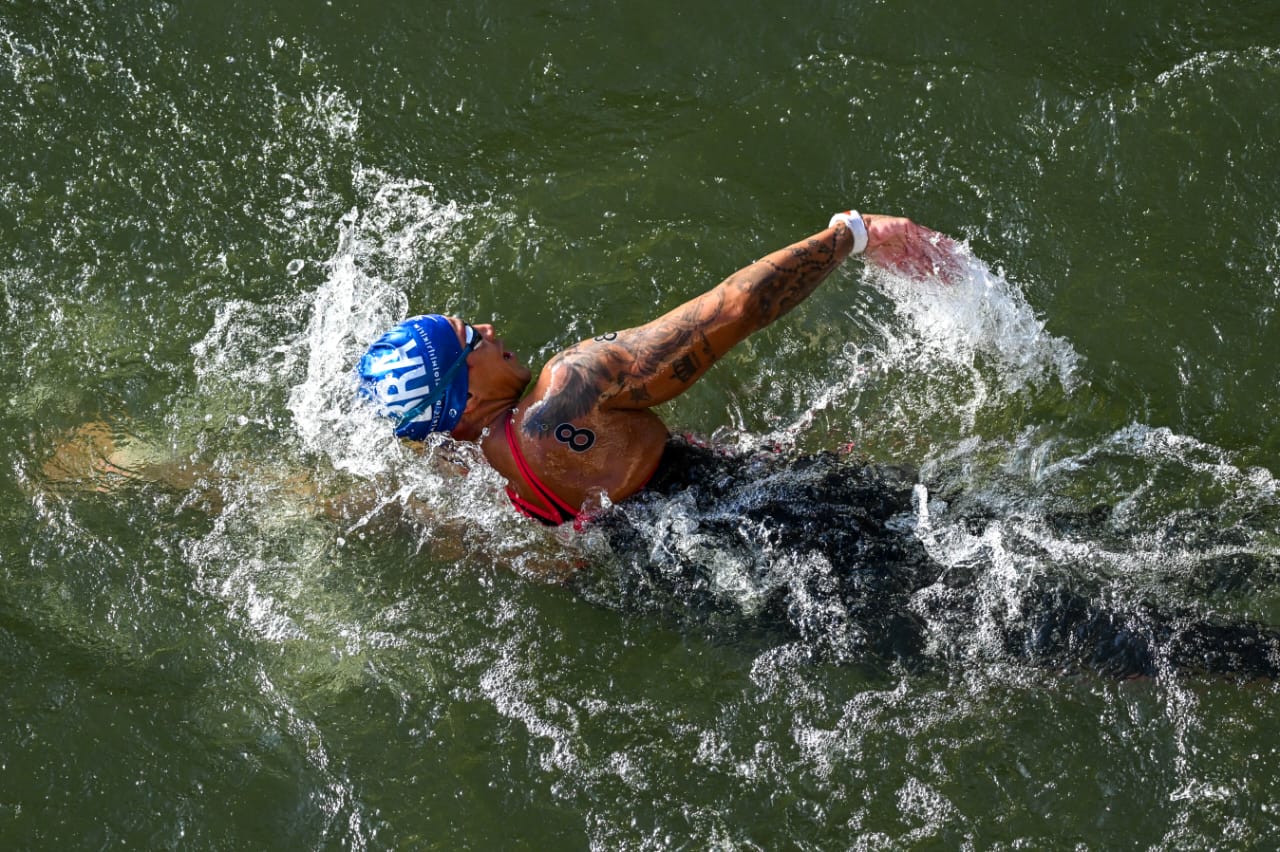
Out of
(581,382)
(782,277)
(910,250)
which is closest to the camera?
(581,382)

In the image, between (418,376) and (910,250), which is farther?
(910,250)

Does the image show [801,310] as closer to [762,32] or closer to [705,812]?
[762,32]

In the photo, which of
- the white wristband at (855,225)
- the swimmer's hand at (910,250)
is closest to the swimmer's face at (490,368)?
the white wristband at (855,225)

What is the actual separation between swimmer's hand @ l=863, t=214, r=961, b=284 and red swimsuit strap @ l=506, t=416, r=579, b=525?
5.65 feet

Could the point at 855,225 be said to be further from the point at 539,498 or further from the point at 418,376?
the point at 418,376

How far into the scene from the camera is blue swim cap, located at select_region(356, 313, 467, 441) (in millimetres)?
5031

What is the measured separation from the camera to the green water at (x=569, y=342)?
17.0 feet

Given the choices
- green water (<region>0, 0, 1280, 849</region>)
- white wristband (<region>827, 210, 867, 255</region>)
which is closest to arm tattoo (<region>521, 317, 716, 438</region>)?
green water (<region>0, 0, 1280, 849</region>)

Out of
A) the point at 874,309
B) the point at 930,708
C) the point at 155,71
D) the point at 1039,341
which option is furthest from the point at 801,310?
the point at 155,71

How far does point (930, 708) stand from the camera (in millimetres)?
5188

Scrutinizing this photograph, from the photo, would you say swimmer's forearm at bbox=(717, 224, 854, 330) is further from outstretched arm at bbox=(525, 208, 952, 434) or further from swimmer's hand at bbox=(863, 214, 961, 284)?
A: swimmer's hand at bbox=(863, 214, 961, 284)

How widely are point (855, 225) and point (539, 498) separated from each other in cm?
178

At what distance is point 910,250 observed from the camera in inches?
217

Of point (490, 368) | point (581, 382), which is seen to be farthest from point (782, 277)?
point (490, 368)
